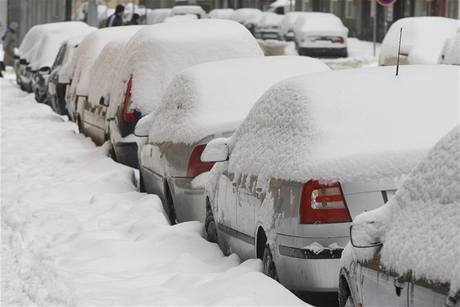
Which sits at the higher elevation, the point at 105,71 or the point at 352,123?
the point at 352,123

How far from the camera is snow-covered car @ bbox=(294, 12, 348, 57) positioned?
50.6 m

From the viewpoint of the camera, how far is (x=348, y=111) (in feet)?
27.0

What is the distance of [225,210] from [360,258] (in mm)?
3352

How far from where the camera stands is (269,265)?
8352 millimetres

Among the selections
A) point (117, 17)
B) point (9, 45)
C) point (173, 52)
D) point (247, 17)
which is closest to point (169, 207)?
point (173, 52)

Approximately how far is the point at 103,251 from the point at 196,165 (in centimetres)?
122

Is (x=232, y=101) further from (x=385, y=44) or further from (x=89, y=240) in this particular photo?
(x=385, y=44)

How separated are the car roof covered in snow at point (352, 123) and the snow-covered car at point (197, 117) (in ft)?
6.19

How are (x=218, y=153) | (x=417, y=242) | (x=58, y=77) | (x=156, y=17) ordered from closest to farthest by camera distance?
(x=417, y=242) < (x=218, y=153) < (x=58, y=77) < (x=156, y=17)

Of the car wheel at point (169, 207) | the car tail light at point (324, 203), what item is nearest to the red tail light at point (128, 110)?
the car wheel at point (169, 207)

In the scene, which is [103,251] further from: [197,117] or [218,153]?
[197,117]

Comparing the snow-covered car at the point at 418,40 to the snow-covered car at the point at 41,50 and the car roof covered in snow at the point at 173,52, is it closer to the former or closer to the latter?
the snow-covered car at the point at 41,50

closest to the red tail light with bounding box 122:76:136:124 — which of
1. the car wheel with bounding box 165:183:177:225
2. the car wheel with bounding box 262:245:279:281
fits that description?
the car wheel with bounding box 165:183:177:225

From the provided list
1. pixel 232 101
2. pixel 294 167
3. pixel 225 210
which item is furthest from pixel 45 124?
pixel 294 167
